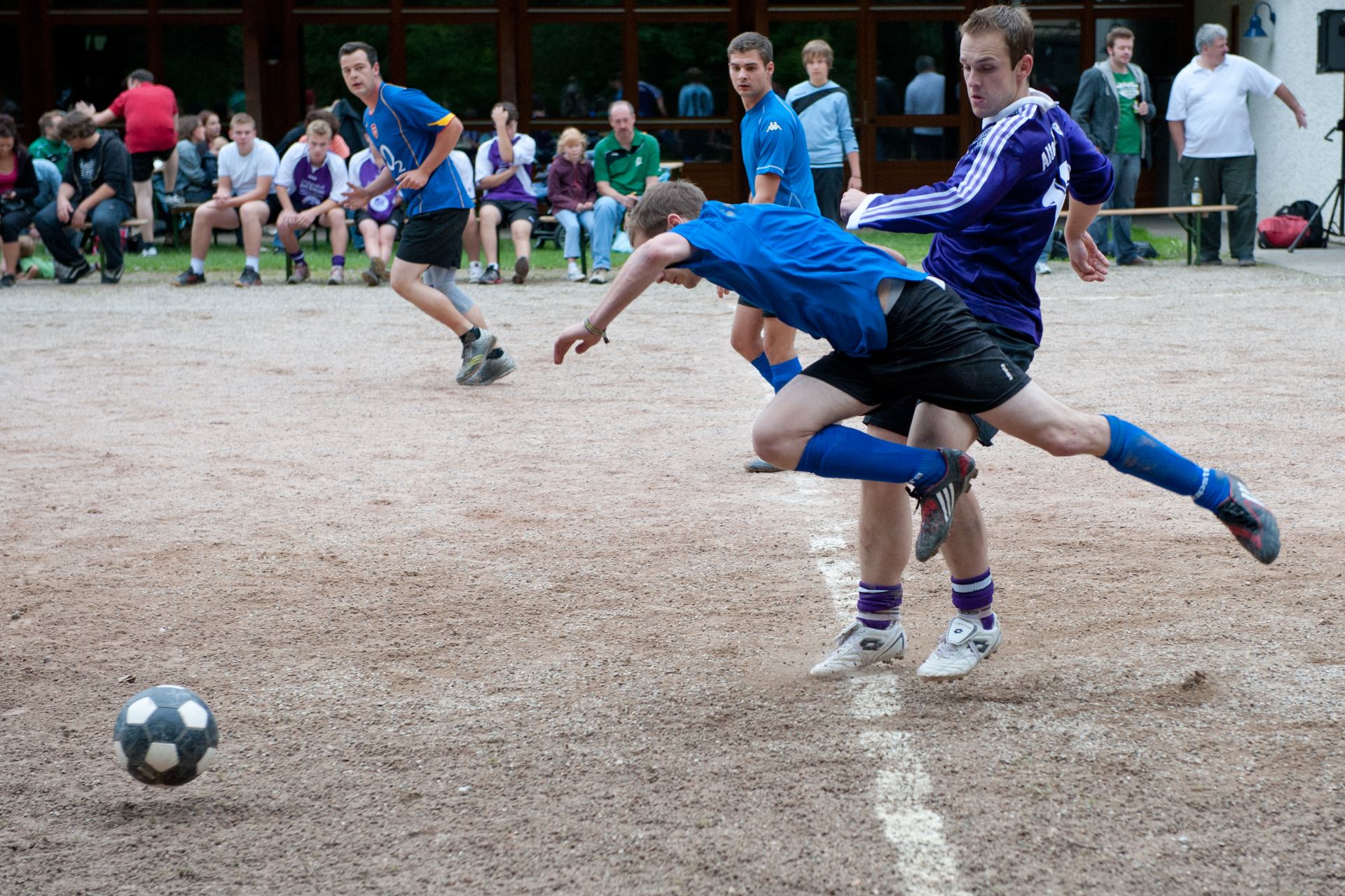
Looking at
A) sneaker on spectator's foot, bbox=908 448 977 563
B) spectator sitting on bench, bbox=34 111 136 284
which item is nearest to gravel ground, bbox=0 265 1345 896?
sneaker on spectator's foot, bbox=908 448 977 563

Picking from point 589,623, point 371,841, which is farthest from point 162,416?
point 371,841

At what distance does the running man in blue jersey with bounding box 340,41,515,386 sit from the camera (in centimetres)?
868

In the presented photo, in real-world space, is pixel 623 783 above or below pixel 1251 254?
below

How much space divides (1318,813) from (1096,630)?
1.29 m

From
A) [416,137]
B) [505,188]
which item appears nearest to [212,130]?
[505,188]

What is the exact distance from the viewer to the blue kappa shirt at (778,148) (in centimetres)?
673

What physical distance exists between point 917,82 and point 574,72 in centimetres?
501

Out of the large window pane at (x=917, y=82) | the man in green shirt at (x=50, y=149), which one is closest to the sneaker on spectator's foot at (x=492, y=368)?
the man in green shirt at (x=50, y=149)

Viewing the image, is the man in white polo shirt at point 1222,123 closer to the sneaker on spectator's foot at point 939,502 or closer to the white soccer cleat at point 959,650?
the white soccer cleat at point 959,650

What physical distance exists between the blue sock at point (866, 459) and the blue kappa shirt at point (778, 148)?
3146 millimetres

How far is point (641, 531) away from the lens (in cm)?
552

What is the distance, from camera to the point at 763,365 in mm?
6020

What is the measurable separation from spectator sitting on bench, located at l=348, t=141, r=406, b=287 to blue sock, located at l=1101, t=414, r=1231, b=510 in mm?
10610

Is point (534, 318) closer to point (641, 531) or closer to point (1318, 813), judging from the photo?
point (641, 531)
